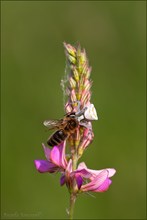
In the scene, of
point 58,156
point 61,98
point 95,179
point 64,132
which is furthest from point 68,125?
point 61,98

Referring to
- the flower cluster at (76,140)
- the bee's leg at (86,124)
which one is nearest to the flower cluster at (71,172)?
the flower cluster at (76,140)

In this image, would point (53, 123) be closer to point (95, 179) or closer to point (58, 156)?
point (58, 156)

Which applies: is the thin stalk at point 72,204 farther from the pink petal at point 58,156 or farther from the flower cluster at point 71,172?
the pink petal at point 58,156

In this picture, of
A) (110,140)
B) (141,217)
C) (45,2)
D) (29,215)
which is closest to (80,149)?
(29,215)

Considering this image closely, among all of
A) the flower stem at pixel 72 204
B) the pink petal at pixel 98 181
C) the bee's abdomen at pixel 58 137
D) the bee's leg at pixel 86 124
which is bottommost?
the flower stem at pixel 72 204

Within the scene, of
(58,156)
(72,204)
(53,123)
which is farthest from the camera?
(53,123)
